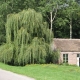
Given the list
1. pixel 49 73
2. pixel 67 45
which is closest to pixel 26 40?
pixel 67 45

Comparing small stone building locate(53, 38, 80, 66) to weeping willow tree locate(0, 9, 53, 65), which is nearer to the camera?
weeping willow tree locate(0, 9, 53, 65)

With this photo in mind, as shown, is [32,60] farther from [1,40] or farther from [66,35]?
[66,35]

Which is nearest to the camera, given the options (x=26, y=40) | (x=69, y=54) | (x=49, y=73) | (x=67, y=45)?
(x=49, y=73)

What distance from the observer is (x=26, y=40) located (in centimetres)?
3309

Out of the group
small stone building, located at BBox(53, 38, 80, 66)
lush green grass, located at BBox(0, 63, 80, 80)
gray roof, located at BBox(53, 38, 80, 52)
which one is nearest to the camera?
lush green grass, located at BBox(0, 63, 80, 80)

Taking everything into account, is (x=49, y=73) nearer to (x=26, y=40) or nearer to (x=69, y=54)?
(x=26, y=40)

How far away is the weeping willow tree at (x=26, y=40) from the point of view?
32.3 metres

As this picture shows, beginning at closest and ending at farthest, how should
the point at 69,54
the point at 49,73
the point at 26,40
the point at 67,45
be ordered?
the point at 49,73 → the point at 26,40 → the point at 69,54 → the point at 67,45

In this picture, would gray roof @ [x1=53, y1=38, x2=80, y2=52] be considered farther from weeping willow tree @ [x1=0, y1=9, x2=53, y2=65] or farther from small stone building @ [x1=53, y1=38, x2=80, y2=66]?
weeping willow tree @ [x1=0, y1=9, x2=53, y2=65]

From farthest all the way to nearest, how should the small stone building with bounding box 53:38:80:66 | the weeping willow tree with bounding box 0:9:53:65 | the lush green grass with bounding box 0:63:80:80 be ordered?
the small stone building with bounding box 53:38:80:66 < the weeping willow tree with bounding box 0:9:53:65 < the lush green grass with bounding box 0:63:80:80

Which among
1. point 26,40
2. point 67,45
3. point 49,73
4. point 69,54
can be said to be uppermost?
point 26,40

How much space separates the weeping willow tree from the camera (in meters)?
32.3

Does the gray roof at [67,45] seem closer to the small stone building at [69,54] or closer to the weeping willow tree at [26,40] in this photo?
the small stone building at [69,54]

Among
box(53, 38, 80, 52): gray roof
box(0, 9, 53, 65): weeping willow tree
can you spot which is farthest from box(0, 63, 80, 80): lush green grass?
box(53, 38, 80, 52): gray roof
